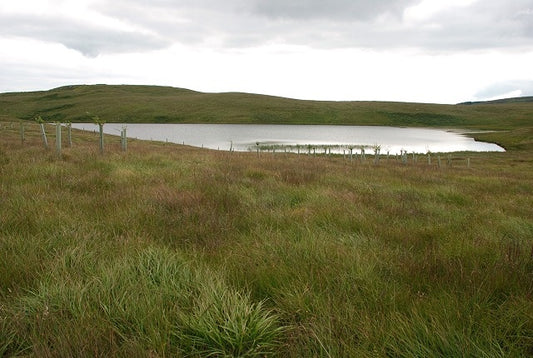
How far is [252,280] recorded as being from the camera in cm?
317

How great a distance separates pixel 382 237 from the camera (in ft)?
15.3

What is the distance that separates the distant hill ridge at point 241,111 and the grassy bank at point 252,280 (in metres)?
146

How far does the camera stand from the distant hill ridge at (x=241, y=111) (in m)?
152

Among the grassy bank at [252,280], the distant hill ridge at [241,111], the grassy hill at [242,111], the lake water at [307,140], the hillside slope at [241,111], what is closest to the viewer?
the grassy bank at [252,280]

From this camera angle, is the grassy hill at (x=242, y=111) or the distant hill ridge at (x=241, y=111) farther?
the distant hill ridge at (x=241, y=111)

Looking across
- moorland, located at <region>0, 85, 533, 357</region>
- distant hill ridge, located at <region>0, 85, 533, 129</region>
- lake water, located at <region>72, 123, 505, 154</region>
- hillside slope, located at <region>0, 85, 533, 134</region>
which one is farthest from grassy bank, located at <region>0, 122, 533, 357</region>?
distant hill ridge, located at <region>0, 85, 533, 129</region>

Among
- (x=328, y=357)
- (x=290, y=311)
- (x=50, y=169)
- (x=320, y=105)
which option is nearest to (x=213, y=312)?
(x=290, y=311)

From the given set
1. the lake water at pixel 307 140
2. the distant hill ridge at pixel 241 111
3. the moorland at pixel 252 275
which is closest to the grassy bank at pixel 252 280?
the moorland at pixel 252 275

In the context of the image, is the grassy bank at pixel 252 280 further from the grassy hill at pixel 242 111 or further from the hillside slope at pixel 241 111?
the grassy hill at pixel 242 111

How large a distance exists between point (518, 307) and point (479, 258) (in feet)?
3.77

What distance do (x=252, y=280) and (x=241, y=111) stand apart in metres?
164

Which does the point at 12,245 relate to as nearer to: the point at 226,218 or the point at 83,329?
the point at 83,329

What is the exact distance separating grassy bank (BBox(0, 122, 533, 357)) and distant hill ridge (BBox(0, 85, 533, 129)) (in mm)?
145732

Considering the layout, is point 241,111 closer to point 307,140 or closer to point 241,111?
point 241,111
